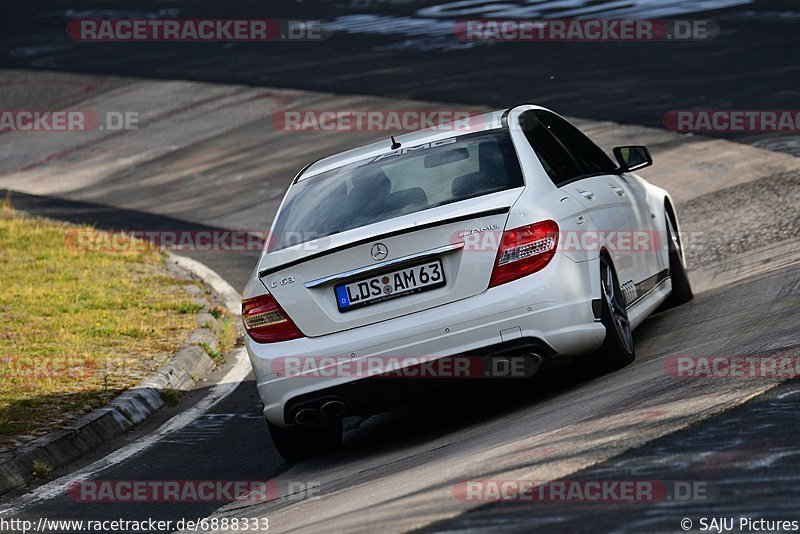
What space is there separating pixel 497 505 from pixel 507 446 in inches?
40.4

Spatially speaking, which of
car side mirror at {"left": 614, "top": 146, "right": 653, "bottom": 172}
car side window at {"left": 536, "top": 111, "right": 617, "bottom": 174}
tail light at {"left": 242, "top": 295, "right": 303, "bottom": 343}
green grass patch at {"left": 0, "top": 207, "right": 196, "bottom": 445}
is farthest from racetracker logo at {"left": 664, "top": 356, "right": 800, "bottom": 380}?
green grass patch at {"left": 0, "top": 207, "right": 196, "bottom": 445}

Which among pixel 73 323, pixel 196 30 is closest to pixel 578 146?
pixel 73 323

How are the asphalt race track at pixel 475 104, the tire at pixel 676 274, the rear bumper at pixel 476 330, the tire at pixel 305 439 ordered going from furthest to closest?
the tire at pixel 676 274 → the tire at pixel 305 439 → the rear bumper at pixel 476 330 → the asphalt race track at pixel 475 104

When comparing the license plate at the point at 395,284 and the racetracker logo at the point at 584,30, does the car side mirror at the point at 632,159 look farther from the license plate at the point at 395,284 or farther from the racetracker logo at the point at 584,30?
the racetracker logo at the point at 584,30

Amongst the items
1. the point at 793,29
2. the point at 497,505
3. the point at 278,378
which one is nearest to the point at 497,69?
the point at 793,29

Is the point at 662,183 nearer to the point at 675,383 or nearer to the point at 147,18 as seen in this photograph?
the point at 675,383

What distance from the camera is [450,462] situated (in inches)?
230

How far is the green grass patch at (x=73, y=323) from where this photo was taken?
29.5ft

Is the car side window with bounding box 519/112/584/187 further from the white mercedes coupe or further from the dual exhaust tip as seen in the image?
the dual exhaust tip

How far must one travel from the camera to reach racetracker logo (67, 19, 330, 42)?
1187 inches

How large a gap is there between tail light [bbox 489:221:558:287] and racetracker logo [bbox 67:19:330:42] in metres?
22.4

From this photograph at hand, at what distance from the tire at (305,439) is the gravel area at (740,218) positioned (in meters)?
4.43

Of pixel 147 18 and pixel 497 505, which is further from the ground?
pixel 147 18

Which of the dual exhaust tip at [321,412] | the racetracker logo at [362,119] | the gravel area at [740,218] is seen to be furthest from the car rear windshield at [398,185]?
the racetracker logo at [362,119]
